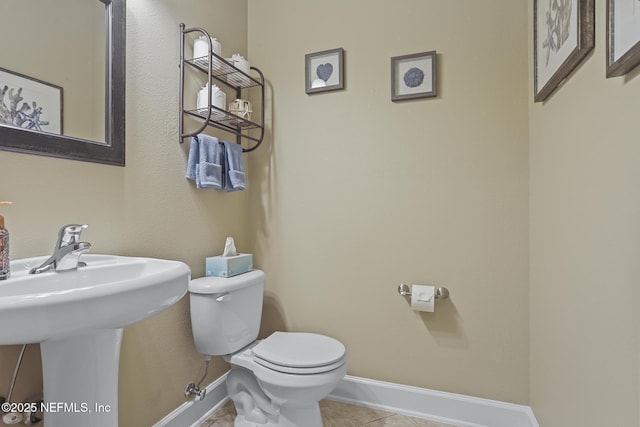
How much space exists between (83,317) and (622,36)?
1257 millimetres

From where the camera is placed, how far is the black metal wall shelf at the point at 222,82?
1.50m

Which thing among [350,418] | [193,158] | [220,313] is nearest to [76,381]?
[220,313]

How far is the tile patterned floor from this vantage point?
1.62 meters

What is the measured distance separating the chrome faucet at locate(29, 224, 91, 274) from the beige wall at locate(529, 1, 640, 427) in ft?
4.52

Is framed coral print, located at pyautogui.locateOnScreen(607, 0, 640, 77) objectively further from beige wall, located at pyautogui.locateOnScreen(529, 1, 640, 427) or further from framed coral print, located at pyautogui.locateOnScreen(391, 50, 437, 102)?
framed coral print, located at pyautogui.locateOnScreen(391, 50, 437, 102)

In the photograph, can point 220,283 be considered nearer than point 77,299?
No

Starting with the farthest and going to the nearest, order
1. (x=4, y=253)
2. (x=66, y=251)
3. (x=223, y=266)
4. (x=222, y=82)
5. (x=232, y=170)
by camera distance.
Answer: (x=222, y=82), (x=232, y=170), (x=223, y=266), (x=66, y=251), (x=4, y=253)

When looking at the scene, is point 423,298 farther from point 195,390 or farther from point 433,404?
point 195,390

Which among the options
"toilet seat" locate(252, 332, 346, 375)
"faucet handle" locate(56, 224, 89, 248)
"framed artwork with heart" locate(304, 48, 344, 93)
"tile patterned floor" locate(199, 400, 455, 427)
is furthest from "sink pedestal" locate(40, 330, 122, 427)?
"framed artwork with heart" locate(304, 48, 344, 93)

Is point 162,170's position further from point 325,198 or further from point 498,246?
point 498,246

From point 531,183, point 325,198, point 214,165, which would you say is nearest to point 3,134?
point 214,165

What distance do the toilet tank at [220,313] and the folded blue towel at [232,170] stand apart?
0.46 metres

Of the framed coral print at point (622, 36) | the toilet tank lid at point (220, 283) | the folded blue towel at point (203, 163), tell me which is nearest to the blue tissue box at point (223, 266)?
the toilet tank lid at point (220, 283)

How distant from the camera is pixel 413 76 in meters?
1.69
